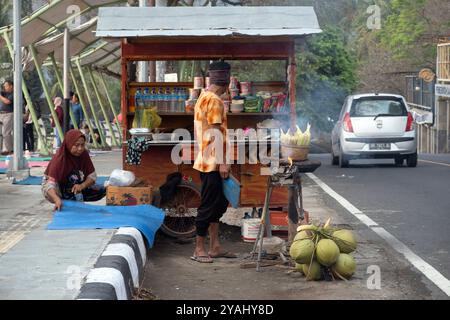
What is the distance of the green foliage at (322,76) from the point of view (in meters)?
45.1

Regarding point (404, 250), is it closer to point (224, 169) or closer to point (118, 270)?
point (224, 169)

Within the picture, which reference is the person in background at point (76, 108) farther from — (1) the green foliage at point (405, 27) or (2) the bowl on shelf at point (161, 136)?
(1) the green foliage at point (405, 27)

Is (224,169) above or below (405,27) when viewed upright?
below

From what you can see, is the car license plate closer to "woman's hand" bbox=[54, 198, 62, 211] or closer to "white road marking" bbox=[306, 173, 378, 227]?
"white road marking" bbox=[306, 173, 378, 227]

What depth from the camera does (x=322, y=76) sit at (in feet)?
151

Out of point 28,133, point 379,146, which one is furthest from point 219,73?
point 28,133

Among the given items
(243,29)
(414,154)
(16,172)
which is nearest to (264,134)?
(243,29)

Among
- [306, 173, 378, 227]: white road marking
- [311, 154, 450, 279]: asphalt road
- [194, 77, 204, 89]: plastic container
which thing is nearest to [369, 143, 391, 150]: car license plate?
[311, 154, 450, 279]: asphalt road

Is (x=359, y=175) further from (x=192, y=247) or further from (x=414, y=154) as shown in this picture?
(x=192, y=247)

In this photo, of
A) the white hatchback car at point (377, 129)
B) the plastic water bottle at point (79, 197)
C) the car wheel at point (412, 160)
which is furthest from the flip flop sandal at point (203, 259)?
the car wheel at point (412, 160)

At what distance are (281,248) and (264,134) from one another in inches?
97.5

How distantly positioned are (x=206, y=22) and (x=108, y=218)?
3.72 metres

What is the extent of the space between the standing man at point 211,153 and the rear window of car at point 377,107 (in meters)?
13.2

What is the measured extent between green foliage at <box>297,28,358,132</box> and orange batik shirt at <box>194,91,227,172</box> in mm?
34045
